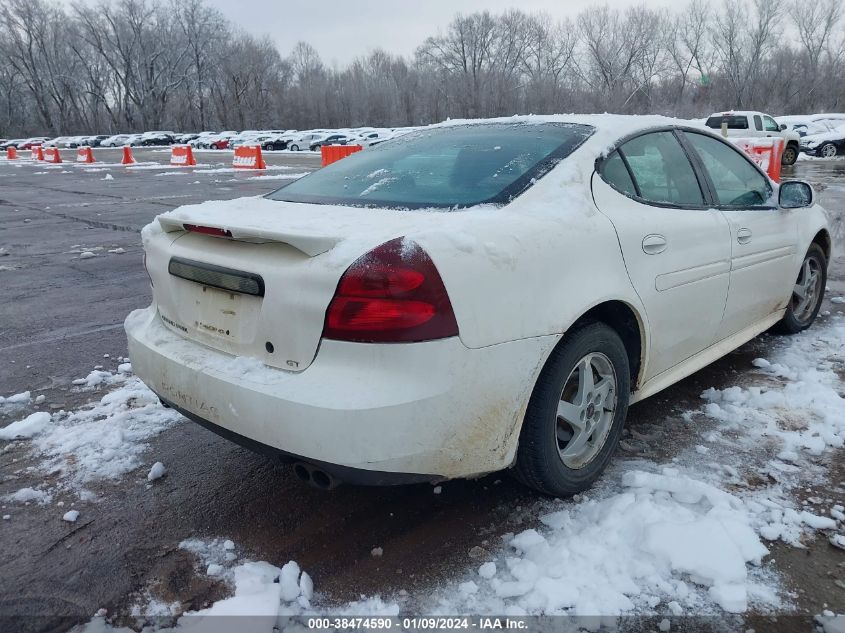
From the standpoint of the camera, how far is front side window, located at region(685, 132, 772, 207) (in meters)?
3.51

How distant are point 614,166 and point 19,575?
2.81 meters

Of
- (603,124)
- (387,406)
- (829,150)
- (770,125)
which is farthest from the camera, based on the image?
(829,150)

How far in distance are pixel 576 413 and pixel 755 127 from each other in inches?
837

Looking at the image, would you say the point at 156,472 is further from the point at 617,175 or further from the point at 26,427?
the point at 617,175

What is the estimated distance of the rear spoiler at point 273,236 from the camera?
209 centimetres

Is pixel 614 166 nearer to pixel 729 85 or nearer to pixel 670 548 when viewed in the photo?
pixel 670 548

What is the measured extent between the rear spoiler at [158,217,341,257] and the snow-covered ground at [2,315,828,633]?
110cm

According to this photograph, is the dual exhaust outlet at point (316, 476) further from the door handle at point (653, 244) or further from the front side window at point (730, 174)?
the front side window at point (730, 174)

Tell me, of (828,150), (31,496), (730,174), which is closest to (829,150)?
(828,150)

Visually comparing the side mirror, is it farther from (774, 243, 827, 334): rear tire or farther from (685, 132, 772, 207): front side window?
(774, 243, 827, 334): rear tire

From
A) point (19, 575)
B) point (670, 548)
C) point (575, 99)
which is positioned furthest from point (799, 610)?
point (575, 99)

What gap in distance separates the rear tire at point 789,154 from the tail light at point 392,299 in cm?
2279

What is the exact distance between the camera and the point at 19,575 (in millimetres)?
2254

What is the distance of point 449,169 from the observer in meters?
2.82
